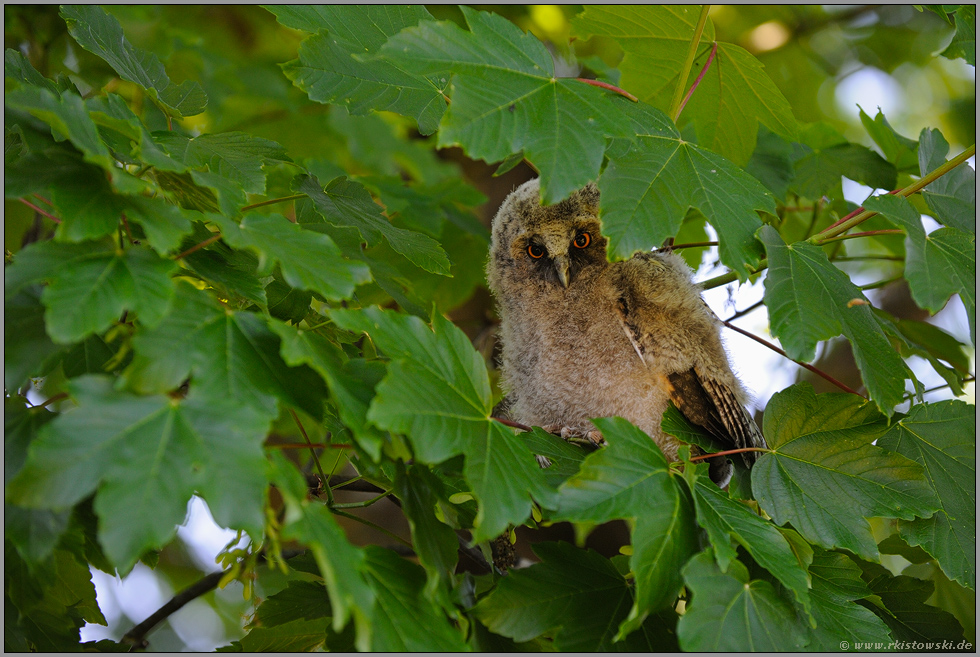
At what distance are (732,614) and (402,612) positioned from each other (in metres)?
0.50

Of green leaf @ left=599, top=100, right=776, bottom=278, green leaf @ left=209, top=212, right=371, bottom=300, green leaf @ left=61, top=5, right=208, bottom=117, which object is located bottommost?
green leaf @ left=209, top=212, right=371, bottom=300

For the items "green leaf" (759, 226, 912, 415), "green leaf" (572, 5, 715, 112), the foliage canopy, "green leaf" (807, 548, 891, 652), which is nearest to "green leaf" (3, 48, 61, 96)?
the foliage canopy

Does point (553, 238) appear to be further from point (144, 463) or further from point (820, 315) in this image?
point (144, 463)

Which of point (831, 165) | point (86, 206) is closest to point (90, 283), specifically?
point (86, 206)

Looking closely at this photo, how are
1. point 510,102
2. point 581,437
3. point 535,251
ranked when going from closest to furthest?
1. point 510,102
2. point 581,437
3. point 535,251

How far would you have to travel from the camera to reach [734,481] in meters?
1.30

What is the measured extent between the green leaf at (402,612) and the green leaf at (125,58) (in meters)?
1.01

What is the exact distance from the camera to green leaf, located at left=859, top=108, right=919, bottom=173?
6.36ft

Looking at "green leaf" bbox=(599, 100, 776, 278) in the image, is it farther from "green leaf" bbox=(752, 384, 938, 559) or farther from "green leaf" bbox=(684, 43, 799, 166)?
"green leaf" bbox=(684, 43, 799, 166)

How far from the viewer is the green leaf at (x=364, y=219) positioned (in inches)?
57.0

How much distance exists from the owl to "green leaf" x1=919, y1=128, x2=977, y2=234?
1.79 ft

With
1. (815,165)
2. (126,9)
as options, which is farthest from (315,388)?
(126,9)

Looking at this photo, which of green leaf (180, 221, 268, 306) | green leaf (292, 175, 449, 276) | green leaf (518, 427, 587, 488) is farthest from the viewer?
green leaf (292, 175, 449, 276)

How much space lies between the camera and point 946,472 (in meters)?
1.30
